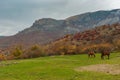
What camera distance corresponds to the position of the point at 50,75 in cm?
3553

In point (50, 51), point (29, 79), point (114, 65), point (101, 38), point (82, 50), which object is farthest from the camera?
point (101, 38)

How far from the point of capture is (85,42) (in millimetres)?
130375

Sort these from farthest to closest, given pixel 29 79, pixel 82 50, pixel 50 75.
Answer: pixel 82 50 → pixel 50 75 → pixel 29 79

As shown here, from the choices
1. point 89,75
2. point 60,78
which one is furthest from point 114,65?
point 60,78

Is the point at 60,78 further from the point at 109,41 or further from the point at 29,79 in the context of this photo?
the point at 109,41

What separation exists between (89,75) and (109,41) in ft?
283

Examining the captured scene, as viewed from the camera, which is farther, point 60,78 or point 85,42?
point 85,42

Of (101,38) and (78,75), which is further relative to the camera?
(101,38)

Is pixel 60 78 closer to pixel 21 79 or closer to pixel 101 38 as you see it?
pixel 21 79

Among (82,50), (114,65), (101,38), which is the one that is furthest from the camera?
(101,38)

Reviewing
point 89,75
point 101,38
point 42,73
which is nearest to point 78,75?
point 89,75

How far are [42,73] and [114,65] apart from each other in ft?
31.9

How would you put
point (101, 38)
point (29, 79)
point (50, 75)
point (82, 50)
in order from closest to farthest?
point (29, 79)
point (50, 75)
point (82, 50)
point (101, 38)

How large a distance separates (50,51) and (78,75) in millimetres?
83029
